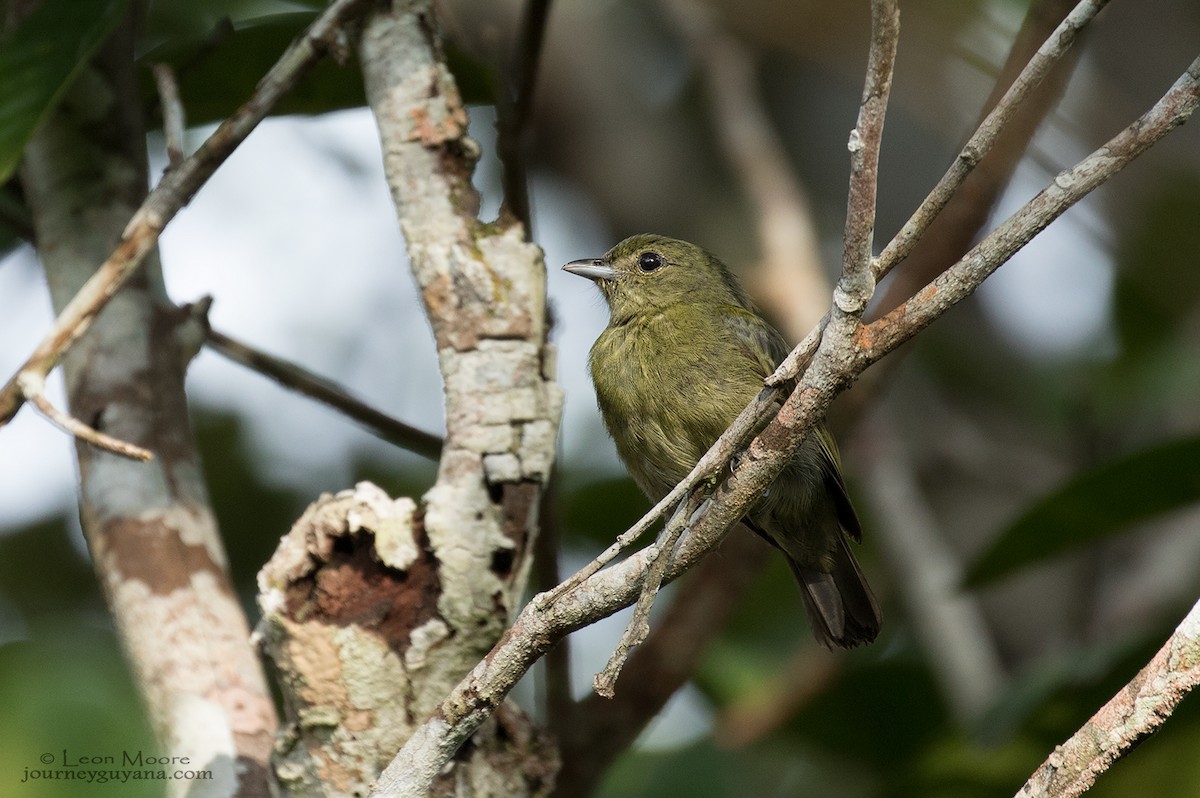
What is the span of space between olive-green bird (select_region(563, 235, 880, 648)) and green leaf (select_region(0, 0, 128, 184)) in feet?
5.30

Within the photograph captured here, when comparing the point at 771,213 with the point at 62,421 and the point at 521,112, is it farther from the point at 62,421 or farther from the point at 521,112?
the point at 62,421

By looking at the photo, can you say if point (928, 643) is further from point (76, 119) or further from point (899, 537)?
point (76, 119)

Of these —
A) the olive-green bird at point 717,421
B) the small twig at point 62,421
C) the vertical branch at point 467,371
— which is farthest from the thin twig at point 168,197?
the olive-green bird at point 717,421

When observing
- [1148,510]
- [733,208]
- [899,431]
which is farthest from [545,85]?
[1148,510]

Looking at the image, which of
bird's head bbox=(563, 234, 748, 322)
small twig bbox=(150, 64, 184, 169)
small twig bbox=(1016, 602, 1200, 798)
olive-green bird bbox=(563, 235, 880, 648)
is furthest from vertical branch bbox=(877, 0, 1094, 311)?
small twig bbox=(150, 64, 184, 169)

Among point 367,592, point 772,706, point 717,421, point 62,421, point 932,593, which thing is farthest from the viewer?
point 772,706

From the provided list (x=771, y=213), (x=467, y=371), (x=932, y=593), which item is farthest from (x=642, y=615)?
(x=771, y=213)

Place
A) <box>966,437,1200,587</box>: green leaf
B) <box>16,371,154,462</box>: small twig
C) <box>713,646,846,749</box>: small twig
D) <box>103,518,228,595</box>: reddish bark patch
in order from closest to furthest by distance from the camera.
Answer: <box>16,371,154,462</box>: small twig → <box>103,518,228,595</box>: reddish bark patch → <box>966,437,1200,587</box>: green leaf → <box>713,646,846,749</box>: small twig

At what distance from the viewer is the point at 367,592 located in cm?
260

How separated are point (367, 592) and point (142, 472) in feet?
2.96

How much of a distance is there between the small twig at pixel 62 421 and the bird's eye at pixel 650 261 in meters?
2.14

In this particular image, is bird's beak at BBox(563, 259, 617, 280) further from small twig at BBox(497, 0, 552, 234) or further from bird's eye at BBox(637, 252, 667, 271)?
small twig at BBox(497, 0, 552, 234)

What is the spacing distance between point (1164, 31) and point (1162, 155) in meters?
1.23

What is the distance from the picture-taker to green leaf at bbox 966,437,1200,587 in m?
3.29
